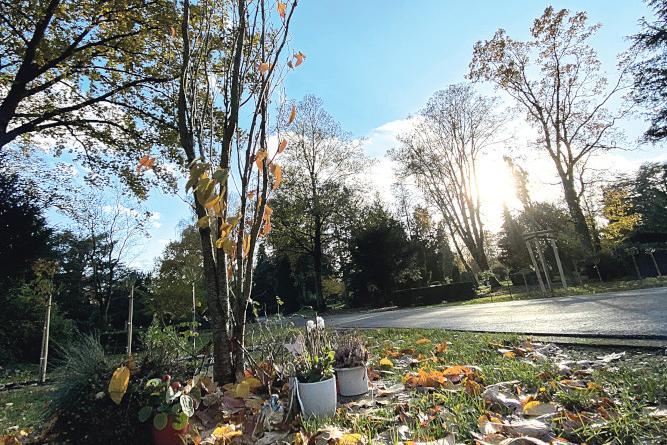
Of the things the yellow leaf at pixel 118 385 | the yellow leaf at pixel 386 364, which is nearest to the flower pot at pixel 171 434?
the yellow leaf at pixel 118 385

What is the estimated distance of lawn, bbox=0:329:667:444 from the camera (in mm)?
1406

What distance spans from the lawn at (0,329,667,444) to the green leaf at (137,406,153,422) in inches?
27.5

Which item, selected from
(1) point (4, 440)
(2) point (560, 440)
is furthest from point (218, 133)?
(2) point (560, 440)

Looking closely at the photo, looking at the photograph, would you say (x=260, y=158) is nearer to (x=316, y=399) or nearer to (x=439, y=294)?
(x=316, y=399)

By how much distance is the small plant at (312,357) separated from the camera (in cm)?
204

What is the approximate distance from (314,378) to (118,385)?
1004mm

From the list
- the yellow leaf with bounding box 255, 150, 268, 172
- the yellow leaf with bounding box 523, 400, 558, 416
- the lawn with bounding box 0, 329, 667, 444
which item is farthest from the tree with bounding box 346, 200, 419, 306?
the yellow leaf with bounding box 523, 400, 558, 416

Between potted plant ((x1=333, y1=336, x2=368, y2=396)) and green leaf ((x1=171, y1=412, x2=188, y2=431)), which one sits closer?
green leaf ((x1=171, y1=412, x2=188, y2=431))

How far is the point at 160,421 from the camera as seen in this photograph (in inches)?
62.9

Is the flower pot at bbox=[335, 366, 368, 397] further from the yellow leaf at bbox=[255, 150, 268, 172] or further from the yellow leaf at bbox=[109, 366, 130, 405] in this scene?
the yellow leaf at bbox=[255, 150, 268, 172]

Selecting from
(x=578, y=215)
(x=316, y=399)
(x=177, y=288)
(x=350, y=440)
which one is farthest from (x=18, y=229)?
(x=578, y=215)

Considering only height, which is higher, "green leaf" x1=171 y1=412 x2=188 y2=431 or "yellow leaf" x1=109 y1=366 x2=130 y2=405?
"yellow leaf" x1=109 y1=366 x2=130 y2=405

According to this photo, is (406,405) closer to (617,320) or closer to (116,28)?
(617,320)

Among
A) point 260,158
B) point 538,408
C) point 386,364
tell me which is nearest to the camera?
point 538,408
